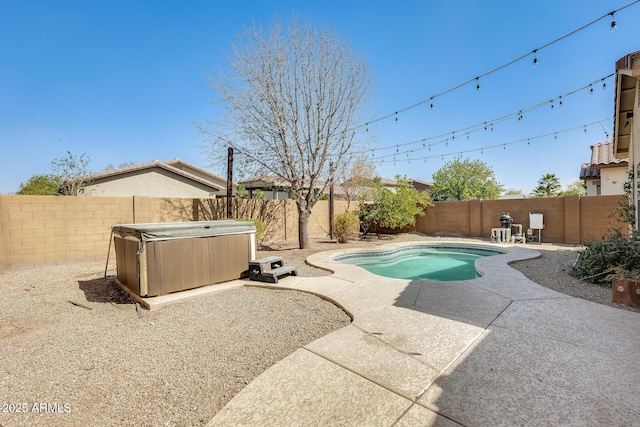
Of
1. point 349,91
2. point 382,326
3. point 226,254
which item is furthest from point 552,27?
point 226,254

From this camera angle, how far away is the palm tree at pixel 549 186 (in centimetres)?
2333

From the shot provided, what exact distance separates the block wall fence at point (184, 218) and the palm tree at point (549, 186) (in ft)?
50.2

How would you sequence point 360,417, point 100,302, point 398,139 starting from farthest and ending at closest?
point 398,139 → point 100,302 → point 360,417

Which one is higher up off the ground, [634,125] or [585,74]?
[585,74]

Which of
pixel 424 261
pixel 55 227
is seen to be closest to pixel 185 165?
pixel 55 227

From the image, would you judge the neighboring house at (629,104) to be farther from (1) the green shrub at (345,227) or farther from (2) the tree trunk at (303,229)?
(2) the tree trunk at (303,229)

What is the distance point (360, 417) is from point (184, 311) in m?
3.14

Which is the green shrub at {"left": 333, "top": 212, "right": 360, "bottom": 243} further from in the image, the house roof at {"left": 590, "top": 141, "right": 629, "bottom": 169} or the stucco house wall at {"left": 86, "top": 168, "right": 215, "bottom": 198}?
the stucco house wall at {"left": 86, "top": 168, "right": 215, "bottom": 198}

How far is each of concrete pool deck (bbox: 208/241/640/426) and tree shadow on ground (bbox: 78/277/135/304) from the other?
369 centimetres

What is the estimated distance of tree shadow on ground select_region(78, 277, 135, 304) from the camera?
15.8ft

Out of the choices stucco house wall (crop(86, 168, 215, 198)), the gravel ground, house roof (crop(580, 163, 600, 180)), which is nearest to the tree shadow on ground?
the gravel ground

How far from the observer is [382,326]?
333cm

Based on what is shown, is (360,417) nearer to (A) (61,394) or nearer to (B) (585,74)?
(A) (61,394)

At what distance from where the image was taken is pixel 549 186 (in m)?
23.5
